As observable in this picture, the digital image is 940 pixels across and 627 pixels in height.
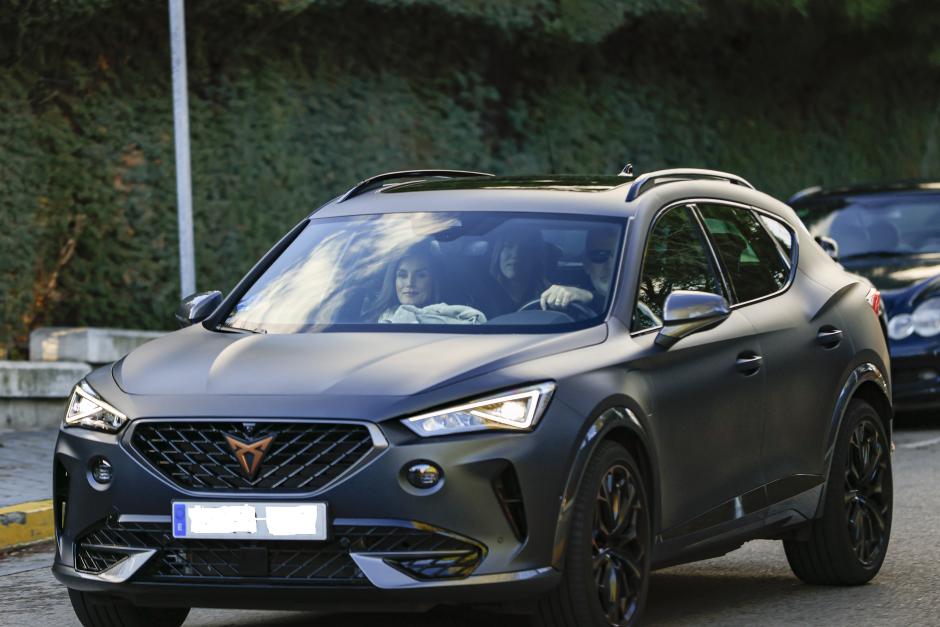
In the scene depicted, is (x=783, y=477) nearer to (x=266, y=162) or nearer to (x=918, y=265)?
(x=918, y=265)

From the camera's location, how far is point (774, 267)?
25.3 feet

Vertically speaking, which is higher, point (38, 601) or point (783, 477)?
point (783, 477)

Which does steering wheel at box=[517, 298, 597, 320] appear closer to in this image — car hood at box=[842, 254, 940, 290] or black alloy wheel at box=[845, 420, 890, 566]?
black alloy wheel at box=[845, 420, 890, 566]

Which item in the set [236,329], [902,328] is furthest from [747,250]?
[902,328]

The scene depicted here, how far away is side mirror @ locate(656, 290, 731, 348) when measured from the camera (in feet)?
21.1

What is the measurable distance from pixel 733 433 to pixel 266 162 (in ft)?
30.6

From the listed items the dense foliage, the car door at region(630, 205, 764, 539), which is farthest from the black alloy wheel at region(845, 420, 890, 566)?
the dense foliage

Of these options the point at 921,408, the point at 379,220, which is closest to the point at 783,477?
the point at 379,220

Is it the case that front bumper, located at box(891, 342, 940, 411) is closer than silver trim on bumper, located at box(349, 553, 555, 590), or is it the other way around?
silver trim on bumper, located at box(349, 553, 555, 590)

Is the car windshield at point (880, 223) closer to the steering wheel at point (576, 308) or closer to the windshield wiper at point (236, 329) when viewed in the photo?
the steering wheel at point (576, 308)

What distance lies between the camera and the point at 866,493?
7852mm

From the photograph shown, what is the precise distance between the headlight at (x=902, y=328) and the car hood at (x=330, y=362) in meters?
7.79

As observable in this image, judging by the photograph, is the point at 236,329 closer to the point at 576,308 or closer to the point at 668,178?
the point at 576,308

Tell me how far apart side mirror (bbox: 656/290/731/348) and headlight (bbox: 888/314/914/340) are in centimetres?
737
